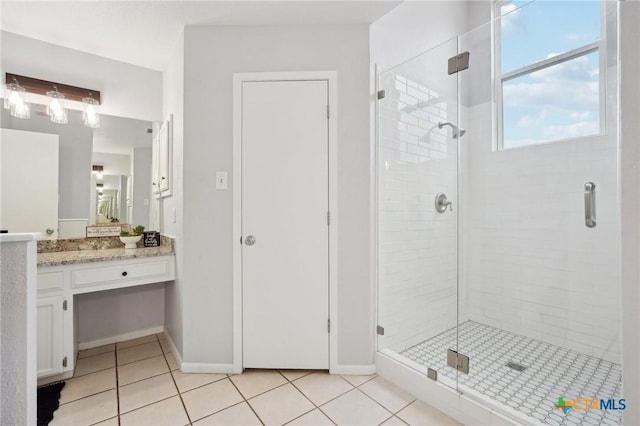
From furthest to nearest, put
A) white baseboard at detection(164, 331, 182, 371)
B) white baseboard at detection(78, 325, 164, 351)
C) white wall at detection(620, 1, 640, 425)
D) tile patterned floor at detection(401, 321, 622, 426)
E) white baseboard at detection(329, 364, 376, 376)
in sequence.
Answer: white baseboard at detection(78, 325, 164, 351)
white baseboard at detection(164, 331, 182, 371)
white baseboard at detection(329, 364, 376, 376)
tile patterned floor at detection(401, 321, 622, 426)
white wall at detection(620, 1, 640, 425)

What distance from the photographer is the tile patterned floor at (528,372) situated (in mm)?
1444

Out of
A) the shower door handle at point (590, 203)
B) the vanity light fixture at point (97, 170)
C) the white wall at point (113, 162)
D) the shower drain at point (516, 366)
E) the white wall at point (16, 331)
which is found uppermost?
the white wall at point (113, 162)

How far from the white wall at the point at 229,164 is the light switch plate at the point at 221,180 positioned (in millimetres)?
35

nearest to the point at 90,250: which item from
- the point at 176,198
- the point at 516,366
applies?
the point at 176,198

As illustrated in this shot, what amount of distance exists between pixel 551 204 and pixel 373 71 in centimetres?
154

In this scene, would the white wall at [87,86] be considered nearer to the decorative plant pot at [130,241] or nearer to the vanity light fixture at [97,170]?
the vanity light fixture at [97,170]

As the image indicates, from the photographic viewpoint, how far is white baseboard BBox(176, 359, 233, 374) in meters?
2.02

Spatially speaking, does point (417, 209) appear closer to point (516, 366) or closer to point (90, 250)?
point (516, 366)

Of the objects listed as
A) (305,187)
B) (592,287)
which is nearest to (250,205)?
(305,187)

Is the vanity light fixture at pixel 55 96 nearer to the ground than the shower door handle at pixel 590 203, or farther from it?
farther from it

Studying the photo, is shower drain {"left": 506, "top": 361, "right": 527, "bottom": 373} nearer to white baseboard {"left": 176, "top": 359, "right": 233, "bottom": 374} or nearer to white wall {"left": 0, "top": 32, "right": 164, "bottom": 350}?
white baseboard {"left": 176, "top": 359, "right": 233, "bottom": 374}

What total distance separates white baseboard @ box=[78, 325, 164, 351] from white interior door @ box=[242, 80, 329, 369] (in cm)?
117

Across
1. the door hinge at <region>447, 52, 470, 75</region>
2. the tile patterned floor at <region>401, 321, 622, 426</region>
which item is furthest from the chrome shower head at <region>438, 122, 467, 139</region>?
the tile patterned floor at <region>401, 321, 622, 426</region>

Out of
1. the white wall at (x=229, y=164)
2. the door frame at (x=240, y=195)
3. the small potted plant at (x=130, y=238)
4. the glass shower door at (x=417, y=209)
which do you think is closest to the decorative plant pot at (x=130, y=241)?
the small potted plant at (x=130, y=238)
